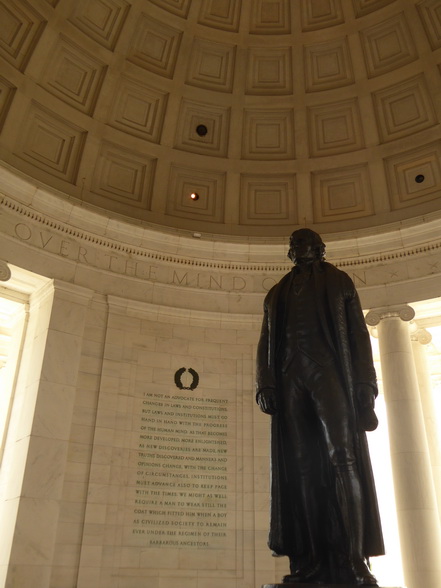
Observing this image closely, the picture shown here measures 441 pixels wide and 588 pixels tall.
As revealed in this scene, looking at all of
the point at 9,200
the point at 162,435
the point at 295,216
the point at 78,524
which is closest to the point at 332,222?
the point at 295,216

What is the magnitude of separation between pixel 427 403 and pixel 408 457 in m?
3.32

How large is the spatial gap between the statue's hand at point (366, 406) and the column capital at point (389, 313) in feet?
26.4

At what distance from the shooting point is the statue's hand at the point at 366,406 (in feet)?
17.2

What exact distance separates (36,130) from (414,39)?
30.4 ft

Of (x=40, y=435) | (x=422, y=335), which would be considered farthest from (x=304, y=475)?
(x=422, y=335)

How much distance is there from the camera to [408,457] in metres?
11.9

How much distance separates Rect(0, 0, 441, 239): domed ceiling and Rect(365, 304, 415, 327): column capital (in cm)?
243

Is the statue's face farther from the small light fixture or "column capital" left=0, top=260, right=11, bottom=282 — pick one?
the small light fixture

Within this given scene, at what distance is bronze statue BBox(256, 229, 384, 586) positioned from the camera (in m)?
5.02

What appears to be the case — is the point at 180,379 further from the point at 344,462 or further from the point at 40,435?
the point at 344,462

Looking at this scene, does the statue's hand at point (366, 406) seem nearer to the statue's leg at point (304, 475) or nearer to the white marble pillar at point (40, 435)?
the statue's leg at point (304, 475)

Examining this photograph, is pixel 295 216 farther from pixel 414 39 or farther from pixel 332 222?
pixel 414 39

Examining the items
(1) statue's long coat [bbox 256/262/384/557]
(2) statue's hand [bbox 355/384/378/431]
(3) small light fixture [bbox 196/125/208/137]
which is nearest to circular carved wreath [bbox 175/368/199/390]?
(3) small light fixture [bbox 196/125/208/137]

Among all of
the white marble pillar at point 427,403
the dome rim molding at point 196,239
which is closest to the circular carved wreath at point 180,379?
the dome rim molding at point 196,239
